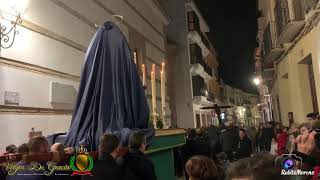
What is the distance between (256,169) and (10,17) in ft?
15.5

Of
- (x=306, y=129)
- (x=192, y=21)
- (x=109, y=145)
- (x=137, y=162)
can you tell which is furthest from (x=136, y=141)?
(x=192, y=21)

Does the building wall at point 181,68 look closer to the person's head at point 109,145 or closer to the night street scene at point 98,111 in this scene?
the night street scene at point 98,111

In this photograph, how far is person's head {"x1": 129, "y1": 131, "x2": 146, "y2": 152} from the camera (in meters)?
3.96

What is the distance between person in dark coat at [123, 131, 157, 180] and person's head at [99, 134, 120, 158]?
25cm

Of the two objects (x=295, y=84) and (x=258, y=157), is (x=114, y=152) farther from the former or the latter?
(x=295, y=84)

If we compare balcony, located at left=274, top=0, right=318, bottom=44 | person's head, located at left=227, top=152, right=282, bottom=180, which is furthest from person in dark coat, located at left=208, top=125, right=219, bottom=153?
person's head, located at left=227, top=152, right=282, bottom=180

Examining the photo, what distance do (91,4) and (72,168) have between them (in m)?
6.15

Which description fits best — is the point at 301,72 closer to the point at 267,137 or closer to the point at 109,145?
the point at 267,137

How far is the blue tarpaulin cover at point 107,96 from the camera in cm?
421

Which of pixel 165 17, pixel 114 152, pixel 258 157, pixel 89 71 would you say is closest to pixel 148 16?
pixel 165 17

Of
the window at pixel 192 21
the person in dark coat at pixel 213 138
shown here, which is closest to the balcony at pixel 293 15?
the person in dark coat at pixel 213 138

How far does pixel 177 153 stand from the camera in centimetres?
1077

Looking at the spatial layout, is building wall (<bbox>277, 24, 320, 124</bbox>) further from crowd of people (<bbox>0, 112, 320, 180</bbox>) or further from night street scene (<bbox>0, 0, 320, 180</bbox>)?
crowd of people (<bbox>0, 112, 320, 180</bbox>)

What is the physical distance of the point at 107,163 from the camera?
11.9 ft
